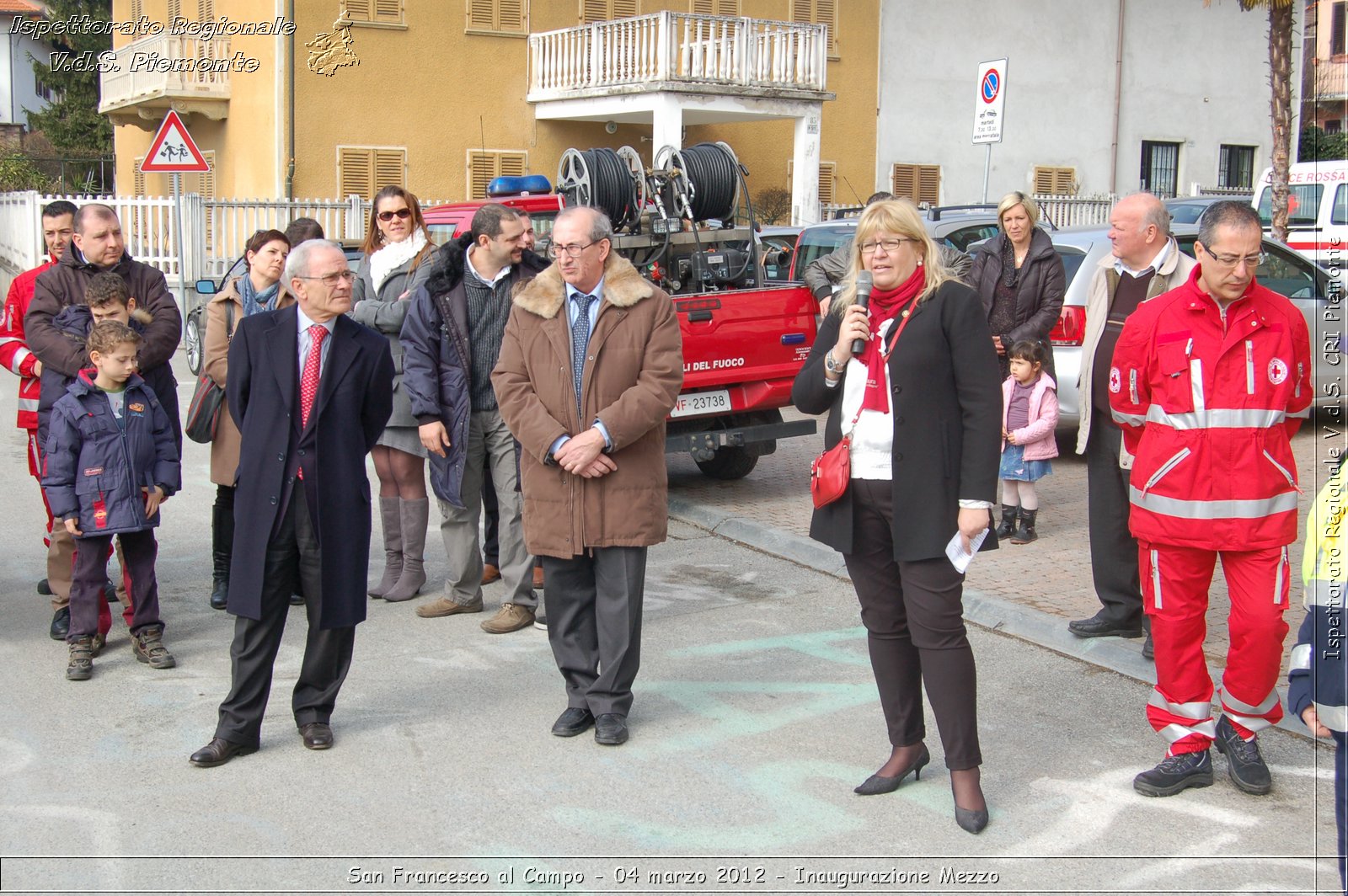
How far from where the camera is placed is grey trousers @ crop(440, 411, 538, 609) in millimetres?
6684

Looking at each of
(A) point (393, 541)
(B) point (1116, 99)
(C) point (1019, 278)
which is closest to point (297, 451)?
(A) point (393, 541)

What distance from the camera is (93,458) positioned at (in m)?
5.91

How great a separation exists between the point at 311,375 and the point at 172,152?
14.1m

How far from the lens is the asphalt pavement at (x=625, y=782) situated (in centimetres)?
401

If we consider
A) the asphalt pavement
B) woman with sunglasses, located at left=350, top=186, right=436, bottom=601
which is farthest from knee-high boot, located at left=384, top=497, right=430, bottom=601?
the asphalt pavement

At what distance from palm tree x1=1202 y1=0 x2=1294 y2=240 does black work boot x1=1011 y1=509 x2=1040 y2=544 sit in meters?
12.9

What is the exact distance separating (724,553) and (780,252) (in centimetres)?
746

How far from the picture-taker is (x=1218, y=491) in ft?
14.6

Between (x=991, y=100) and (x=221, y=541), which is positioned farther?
(x=991, y=100)

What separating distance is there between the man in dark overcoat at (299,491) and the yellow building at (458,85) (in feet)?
67.8

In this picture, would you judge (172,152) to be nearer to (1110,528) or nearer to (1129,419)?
(1110,528)

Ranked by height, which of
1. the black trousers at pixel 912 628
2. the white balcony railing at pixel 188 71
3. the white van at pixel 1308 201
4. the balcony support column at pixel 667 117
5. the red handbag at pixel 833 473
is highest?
the white balcony railing at pixel 188 71

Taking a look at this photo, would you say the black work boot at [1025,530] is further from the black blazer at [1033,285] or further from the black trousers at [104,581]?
the black trousers at [104,581]

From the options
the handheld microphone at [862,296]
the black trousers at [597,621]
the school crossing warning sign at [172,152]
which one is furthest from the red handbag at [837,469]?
the school crossing warning sign at [172,152]
